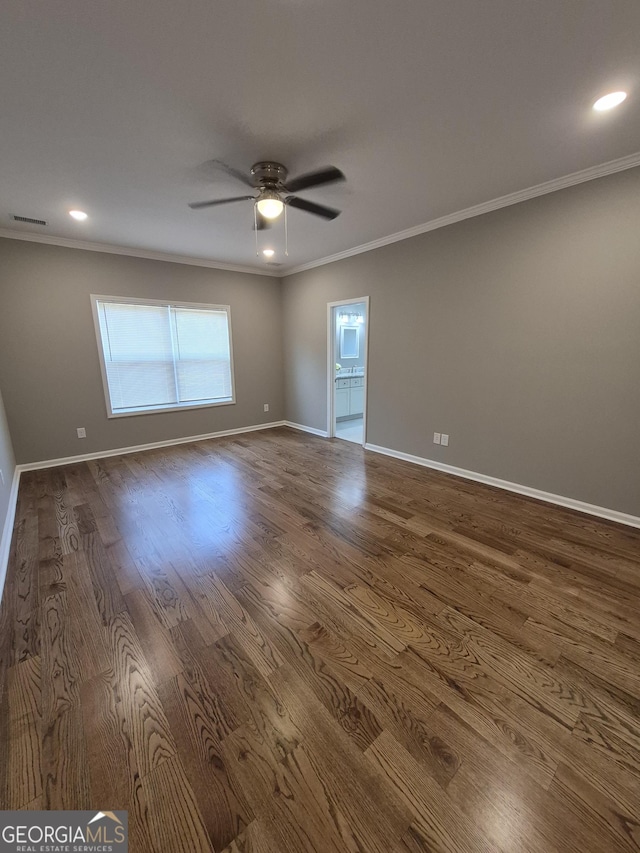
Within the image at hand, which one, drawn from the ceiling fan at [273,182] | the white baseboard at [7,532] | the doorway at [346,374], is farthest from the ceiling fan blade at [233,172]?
the white baseboard at [7,532]

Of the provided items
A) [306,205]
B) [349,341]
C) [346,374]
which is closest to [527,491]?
[306,205]

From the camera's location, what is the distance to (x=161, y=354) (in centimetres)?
463

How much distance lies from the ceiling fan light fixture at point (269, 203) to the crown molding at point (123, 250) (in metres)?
2.68

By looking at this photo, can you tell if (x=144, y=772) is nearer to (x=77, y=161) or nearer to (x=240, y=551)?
(x=240, y=551)

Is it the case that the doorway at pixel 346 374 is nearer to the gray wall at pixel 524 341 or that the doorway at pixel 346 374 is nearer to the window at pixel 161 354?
the gray wall at pixel 524 341

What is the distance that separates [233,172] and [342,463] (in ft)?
9.85

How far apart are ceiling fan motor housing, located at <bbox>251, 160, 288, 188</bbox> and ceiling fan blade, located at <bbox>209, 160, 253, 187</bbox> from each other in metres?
0.07

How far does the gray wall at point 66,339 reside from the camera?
3.63 metres

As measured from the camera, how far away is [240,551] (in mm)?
2305

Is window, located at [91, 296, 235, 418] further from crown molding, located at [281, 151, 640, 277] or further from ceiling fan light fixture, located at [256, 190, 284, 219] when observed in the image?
ceiling fan light fixture, located at [256, 190, 284, 219]

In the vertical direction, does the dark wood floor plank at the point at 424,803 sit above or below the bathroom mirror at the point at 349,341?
below

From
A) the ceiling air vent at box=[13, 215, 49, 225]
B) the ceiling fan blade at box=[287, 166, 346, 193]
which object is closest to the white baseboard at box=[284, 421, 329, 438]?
the ceiling fan blade at box=[287, 166, 346, 193]

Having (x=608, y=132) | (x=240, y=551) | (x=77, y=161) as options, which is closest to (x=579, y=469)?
(x=608, y=132)

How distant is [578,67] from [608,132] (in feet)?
2.45
